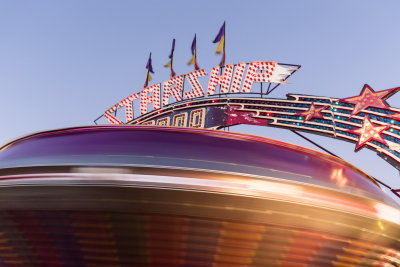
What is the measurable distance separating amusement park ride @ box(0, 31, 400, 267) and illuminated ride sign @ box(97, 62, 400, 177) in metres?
14.1

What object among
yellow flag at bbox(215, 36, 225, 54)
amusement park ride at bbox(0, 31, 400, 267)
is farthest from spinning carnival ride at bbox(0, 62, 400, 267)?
yellow flag at bbox(215, 36, 225, 54)

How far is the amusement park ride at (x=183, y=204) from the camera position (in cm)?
191

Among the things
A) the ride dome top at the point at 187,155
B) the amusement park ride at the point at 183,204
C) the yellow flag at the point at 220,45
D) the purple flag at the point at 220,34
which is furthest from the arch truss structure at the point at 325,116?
the amusement park ride at the point at 183,204

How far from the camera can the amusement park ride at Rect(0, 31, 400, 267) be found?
191cm

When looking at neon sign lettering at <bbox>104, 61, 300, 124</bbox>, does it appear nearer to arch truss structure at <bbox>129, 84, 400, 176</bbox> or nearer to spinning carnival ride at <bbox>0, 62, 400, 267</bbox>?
arch truss structure at <bbox>129, 84, 400, 176</bbox>

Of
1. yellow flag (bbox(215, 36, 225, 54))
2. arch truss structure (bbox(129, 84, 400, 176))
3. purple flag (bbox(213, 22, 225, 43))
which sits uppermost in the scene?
purple flag (bbox(213, 22, 225, 43))

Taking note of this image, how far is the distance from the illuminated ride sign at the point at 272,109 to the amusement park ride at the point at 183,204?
46.1ft

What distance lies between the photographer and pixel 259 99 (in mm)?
20953

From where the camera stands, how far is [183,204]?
6.21 ft

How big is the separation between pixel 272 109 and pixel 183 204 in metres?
18.7

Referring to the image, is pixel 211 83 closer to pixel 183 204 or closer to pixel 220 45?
pixel 220 45

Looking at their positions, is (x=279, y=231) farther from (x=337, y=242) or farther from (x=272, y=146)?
(x=272, y=146)

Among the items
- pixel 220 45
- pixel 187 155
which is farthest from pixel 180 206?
pixel 220 45

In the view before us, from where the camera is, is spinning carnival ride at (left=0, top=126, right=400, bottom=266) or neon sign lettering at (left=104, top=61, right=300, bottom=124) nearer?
spinning carnival ride at (left=0, top=126, right=400, bottom=266)
